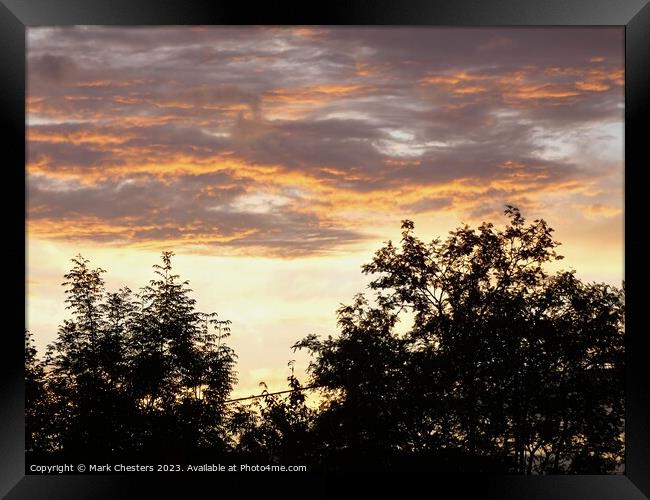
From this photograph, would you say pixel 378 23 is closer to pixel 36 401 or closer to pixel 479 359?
pixel 479 359

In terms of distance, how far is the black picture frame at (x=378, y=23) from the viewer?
315 centimetres

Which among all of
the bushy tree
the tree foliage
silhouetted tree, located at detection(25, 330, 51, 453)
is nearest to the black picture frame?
silhouetted tree, located at detection(25, 330, 51, 453)

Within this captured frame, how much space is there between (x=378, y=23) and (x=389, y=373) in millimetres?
2698

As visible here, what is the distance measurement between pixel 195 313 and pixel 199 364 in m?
0.41

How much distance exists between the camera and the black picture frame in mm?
3148

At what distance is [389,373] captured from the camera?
512 cm

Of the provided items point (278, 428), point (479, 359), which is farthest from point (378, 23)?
point (278, 428)

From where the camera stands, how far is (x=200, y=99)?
4.46 m

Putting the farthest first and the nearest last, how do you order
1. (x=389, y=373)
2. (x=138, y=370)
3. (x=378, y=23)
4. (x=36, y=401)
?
1. (x=389, y=373)
2. (x=138, y=370)
3. (x=36, y=401)
4. (x=378, y=23)

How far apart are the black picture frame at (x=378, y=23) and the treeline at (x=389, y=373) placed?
127cm

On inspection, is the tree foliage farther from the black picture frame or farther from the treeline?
the black picture frame

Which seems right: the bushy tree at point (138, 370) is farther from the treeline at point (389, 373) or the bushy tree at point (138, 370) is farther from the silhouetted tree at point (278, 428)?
the silhouetted tree at point (278, 428)

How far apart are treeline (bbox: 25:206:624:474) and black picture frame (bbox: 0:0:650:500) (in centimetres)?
127

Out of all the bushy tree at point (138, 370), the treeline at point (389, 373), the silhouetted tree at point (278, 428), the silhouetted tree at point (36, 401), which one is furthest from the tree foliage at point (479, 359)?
the silhouetted tree at point (36, 401)
